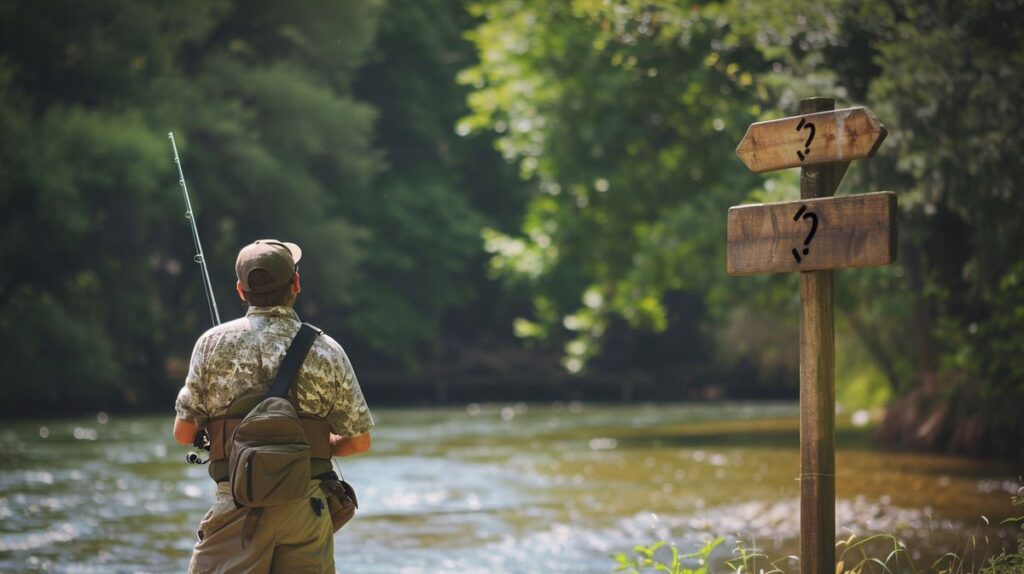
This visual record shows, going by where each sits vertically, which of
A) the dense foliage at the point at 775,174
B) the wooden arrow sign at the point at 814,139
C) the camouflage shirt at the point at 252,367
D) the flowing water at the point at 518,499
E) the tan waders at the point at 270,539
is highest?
the dense foliage at the point at 775,174

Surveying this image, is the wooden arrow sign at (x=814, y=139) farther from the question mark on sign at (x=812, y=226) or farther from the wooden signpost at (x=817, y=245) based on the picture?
the question mark on sign at (x=812, y=226)

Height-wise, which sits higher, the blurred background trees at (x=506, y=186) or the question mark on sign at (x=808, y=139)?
the blurred background trees at (x=506, y=186)

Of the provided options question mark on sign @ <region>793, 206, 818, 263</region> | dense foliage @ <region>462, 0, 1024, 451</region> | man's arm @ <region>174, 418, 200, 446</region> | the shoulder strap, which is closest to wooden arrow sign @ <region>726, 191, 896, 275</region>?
question mark on sign @ <region>793, 206, 818, 263</region>

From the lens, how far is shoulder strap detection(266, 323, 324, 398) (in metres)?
4.97

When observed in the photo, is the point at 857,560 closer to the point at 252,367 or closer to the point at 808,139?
the point at 808,139

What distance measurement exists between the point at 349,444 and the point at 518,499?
10.3 m

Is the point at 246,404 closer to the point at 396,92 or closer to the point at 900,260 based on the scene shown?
the point at 900,260

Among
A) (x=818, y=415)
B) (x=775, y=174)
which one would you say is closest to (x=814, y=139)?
(x=818, y=415)

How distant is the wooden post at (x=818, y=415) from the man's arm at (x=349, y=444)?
68.7 inches

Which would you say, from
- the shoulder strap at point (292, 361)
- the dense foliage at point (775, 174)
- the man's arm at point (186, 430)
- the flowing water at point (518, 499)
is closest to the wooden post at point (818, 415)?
the flowing water at point (518, 499)

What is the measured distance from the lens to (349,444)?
5293 millimetres

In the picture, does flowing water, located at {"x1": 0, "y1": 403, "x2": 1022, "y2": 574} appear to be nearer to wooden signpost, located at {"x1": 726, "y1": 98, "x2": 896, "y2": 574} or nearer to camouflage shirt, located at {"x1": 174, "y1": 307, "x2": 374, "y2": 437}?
wooden signpost, located at {"x1": 726, "y1": 98, "x2": 896, "y2": 574}

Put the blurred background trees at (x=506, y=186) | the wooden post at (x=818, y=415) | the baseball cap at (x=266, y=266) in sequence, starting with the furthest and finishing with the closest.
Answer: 1. the blurred background trees at (x=506, y=186)
2. the wooden post at (x=818, y=415)
3. the baseball cap at (x=266, y=266)

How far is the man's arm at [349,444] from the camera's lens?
5281mm
